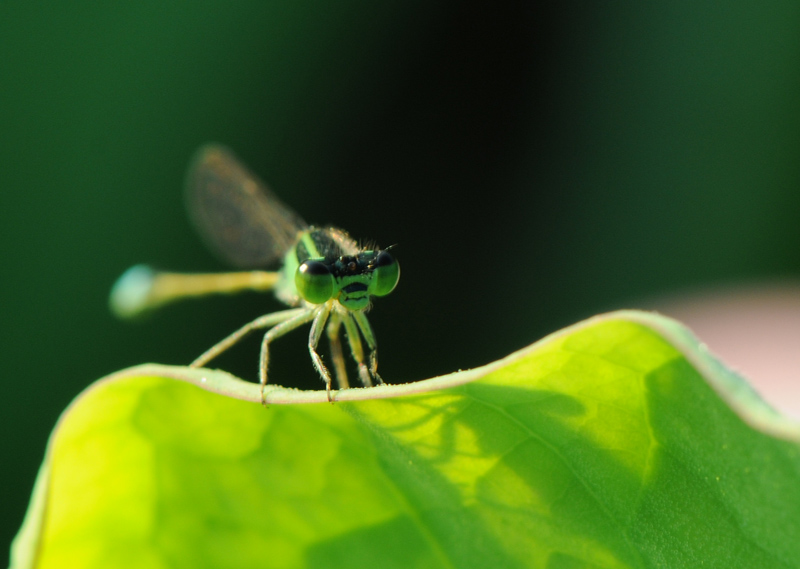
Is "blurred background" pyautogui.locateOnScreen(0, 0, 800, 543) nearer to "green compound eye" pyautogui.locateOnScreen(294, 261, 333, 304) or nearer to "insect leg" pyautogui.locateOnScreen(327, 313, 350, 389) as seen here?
"insect leg" pyautogui.locateOnScreen(327, 313, 350, 389)

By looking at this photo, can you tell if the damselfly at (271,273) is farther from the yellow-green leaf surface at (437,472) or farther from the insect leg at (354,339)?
the yellow-green leaf surface at (437,472)

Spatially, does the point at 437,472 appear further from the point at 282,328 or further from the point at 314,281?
the point at 282,328

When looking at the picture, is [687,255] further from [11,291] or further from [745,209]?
[11,291]

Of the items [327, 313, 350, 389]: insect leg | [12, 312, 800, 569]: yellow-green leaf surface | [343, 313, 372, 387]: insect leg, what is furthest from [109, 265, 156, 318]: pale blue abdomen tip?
[12, 312, 800, 569]: yellow-green leaf surface

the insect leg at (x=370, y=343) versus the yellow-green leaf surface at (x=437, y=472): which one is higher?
the yellow-green leaf surface at (x=437, y=472)

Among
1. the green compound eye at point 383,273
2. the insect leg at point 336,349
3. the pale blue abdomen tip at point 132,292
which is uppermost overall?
the green compound eye at point 383,273

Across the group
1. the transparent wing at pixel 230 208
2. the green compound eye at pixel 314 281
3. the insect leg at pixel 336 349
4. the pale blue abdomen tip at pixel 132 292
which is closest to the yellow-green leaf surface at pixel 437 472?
the green compound eye at pixel 314 281

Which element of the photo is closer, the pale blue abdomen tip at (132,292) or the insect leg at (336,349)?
the insect leg at (336,349)
